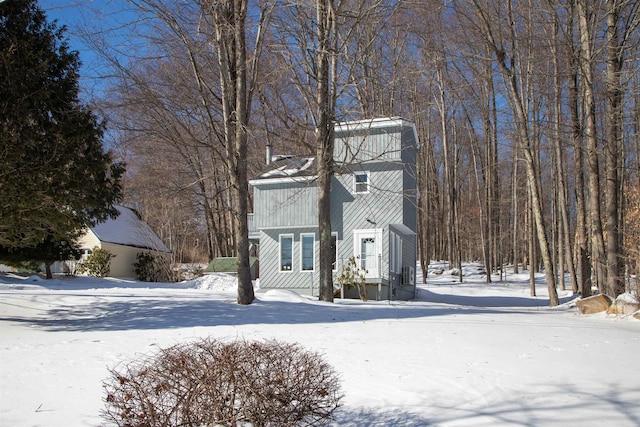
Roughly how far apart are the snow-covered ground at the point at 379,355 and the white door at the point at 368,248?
27.9ft

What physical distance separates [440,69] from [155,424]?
27.4 metres

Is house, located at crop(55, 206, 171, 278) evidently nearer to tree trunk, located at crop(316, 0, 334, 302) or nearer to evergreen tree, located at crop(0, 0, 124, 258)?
tree trunk, located at crop(316, 0, 334, 302)

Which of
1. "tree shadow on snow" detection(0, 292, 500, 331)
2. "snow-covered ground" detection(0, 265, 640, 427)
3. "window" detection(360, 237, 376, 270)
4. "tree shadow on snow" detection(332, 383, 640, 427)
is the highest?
"window" detection(360, 237, 376, 270)

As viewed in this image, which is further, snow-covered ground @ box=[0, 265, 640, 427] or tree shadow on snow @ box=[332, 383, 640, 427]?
snow-covered ground @ box=[0, 265, 640, 427]

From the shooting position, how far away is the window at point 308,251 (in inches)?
914

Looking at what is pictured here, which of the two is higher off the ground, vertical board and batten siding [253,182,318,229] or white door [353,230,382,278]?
vertical board and batten siding [253,182,318,229]

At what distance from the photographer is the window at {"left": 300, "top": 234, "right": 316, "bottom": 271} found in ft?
76.2

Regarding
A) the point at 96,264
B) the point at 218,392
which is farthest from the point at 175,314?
the point at 96,264

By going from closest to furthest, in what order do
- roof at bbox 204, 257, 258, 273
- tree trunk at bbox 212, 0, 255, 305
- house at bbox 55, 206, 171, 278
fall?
tree trunk at bbox 212, 0, 255, 305
house at bbox 55, 206, 171, 278
roof at bbox 204, 257, 258, 273

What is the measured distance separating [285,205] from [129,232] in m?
12.6

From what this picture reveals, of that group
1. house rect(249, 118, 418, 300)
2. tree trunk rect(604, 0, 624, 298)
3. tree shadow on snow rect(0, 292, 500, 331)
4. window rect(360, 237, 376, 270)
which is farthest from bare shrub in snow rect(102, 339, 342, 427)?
window rect(360, 237, 376, 270)

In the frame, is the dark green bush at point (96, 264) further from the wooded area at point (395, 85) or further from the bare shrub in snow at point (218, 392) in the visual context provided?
the bare shrub in snow at point (218, 392)

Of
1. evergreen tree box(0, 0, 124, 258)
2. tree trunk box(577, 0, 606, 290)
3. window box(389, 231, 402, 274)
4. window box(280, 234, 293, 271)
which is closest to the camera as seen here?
→ evergreen tree box(0, 0, 124, 258)

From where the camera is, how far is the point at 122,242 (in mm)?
30422
